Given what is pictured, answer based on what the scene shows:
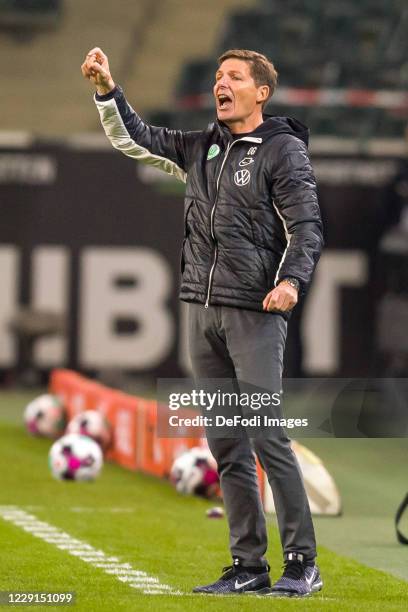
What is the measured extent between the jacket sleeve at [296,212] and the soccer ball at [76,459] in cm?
412

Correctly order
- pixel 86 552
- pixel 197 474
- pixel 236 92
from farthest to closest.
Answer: pixel 197 474 → pixel 86 552 → pixel 236 92

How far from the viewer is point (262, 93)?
5.85m

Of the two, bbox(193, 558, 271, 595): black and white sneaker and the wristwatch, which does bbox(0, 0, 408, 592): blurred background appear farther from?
the wristwatch

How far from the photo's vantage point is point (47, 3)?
20547 millimetres

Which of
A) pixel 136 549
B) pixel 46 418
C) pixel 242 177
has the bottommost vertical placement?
pixel 46 418

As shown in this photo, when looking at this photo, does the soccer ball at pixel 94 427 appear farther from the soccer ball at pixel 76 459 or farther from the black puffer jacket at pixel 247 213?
the black puffer jacket at pixel 247 213

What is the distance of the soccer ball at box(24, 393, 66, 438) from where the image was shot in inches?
474

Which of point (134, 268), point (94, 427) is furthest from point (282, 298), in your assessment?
point (134, 268)

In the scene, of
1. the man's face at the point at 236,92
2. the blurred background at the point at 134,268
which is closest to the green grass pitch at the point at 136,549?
the man's face at the point at 236,92

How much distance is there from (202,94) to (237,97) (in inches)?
471

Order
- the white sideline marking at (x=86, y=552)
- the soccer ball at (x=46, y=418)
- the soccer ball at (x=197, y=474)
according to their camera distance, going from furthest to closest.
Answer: the soccer ball at (x=46, y=418), the soccer ball at (x=197, y=474), the white sideline marking at (x=86, y=552)

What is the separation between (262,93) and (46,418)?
664 centimetres

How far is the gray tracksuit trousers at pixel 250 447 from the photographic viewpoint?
5.69 meters

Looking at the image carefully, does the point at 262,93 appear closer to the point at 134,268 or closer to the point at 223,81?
the point at 223,81
